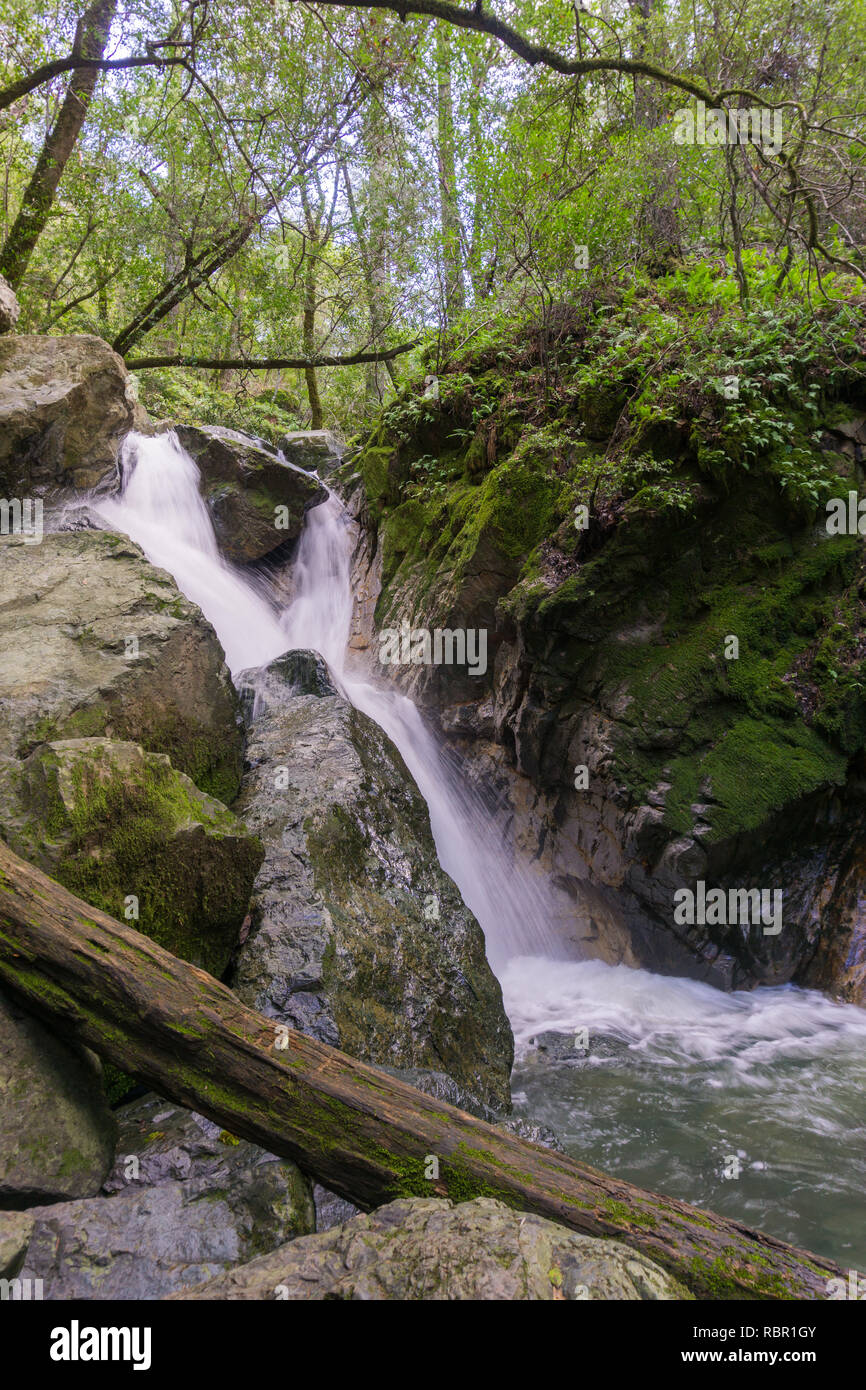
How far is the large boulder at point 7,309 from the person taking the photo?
9.23m

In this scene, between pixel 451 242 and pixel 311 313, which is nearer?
pixel 451 242

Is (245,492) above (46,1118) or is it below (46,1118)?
above

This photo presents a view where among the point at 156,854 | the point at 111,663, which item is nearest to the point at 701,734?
the point at 156,854

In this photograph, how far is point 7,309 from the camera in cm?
930

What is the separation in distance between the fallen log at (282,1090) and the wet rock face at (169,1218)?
0.54ft

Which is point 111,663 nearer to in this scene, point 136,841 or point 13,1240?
point 136,841

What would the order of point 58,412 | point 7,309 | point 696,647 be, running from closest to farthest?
point 696,647
point 58,412
point 7,309

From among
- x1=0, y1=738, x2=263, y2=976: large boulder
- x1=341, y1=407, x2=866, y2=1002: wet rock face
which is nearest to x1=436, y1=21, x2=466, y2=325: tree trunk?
x1=341, y1=407, x2=866, y2=1002: wet rock face

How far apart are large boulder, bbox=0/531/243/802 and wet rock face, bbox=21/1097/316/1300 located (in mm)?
2435

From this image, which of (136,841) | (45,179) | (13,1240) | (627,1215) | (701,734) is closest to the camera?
(13,1240)

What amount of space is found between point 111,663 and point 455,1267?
14.4ft

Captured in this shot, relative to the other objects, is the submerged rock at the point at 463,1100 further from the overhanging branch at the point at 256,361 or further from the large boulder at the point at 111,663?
the overhanging branch at the point at 256,361

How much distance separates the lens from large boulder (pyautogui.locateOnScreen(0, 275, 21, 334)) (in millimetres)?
9234

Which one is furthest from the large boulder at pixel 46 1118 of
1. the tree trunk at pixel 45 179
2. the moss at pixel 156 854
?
the tree trunk at pixel 45 179
